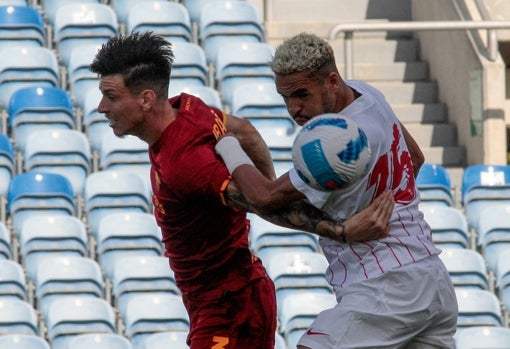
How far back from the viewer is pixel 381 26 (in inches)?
465

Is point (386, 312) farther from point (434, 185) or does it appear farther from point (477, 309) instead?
point (434, 185)

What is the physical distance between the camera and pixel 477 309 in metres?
10.5

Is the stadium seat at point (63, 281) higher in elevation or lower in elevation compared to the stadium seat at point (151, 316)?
higher

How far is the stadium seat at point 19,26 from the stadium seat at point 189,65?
1.12m

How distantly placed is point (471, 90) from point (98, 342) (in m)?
4.46

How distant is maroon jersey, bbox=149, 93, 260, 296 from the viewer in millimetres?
6352

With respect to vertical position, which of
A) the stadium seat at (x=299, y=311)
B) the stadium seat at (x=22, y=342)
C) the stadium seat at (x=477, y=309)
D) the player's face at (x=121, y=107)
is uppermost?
the player's face at (x=121, y=107)

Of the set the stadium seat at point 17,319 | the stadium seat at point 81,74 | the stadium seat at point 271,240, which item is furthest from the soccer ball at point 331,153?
the stadium seat at point 81,74

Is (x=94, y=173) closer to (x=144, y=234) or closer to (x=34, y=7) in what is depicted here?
(x=144, y=234)

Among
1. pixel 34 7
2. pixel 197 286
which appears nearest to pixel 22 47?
pixel 34 7

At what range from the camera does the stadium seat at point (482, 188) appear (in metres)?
11.7

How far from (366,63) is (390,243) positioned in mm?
7955

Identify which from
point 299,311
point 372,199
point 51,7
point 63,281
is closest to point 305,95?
point 372,199

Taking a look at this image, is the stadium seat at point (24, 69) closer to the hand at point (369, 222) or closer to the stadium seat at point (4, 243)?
the stadium seat at point (4, 243)
